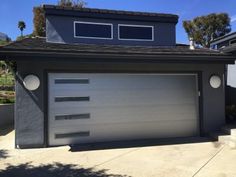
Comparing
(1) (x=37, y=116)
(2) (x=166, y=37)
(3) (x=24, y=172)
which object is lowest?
(3) (x=24, y=172)

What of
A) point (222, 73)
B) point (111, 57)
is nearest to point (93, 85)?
point (111, 57)

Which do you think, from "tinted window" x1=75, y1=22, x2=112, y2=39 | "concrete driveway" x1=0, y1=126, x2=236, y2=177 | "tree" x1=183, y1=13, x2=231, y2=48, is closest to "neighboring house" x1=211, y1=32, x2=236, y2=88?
"concrete driveway" x1=0, y1=126, x2=236, y2=177

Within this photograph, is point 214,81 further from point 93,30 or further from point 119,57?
point 93,30

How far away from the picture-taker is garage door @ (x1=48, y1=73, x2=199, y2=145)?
371 inches

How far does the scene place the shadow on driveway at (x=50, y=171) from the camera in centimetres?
649

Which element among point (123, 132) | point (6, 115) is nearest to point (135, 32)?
point (123, 132)

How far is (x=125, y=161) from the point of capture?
24.6 ft

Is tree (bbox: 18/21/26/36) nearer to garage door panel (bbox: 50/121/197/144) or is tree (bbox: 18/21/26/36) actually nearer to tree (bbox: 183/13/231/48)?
tree (bbox: 183/13/231/48)

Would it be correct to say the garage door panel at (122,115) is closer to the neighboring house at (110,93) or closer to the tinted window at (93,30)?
the neighboring house at (110,93)

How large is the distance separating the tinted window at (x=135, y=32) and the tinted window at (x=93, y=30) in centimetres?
53

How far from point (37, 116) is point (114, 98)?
Answer: 2.38 m

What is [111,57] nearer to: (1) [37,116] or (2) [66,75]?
(2) [66,75]

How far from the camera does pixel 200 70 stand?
34.7 ft

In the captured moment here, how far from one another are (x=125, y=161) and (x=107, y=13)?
6624 mm
